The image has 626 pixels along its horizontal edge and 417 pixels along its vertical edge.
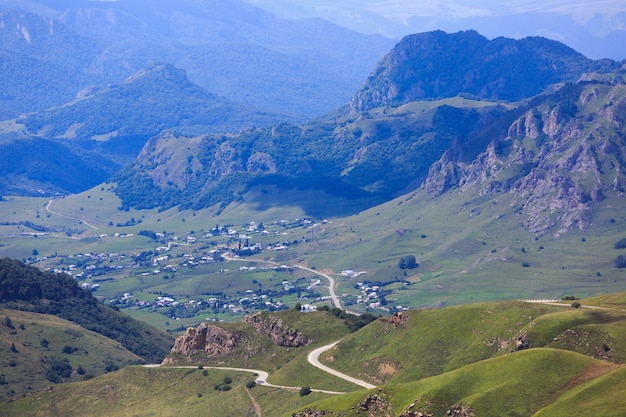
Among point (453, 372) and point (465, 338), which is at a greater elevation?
point (453, 372)

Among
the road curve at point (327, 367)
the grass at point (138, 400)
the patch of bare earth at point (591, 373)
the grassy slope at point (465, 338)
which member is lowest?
the grass at point (138, 400)

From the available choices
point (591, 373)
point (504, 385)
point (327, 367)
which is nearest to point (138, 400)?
point (327, 367)

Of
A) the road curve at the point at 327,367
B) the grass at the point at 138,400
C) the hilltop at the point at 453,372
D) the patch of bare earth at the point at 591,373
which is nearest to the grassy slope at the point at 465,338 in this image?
the hilltop at the point at 453,372

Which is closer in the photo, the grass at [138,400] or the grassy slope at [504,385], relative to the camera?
the grassy slope at [504,385]

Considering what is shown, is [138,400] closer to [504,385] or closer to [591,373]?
[504,385]

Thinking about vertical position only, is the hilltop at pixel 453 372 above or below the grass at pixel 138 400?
above

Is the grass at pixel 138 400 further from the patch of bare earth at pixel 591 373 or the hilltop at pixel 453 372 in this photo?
the patch of bare earth at pixel 591 373

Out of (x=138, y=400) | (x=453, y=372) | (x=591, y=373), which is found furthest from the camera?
(x=138, y=400)

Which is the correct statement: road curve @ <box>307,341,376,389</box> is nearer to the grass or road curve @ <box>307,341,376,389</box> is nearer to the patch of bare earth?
the grass

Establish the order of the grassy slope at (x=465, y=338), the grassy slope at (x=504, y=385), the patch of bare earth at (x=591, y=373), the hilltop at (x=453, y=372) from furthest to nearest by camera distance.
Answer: the grassy slope at (x=465, y=338) → the patch of bare earth at (x=591, y=373) → the hilltop at (x=453, y=372) → the grassy slope at (x=504, y=385)

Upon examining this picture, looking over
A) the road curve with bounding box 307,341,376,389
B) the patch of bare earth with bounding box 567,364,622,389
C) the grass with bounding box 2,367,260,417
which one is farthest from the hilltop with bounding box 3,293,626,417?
the road curve with bounding box 307,341,376,389

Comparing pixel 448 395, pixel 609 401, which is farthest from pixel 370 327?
pixel 609 401

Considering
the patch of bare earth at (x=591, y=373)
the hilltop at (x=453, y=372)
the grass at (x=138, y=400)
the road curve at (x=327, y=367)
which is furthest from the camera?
the grass at (x=138, y=400)

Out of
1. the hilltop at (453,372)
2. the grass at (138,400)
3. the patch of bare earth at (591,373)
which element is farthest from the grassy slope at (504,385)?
the grass at (138,400)
